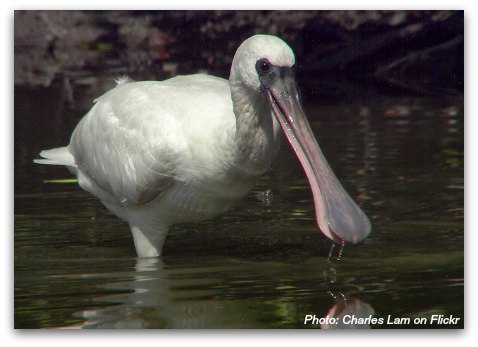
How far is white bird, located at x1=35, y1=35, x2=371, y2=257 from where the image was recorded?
6484 mm

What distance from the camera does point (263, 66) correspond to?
21.1 ft

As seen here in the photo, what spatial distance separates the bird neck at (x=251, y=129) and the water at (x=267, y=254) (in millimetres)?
650

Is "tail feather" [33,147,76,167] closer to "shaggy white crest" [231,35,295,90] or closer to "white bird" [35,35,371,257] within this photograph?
"white bird" [35,35,371,257]

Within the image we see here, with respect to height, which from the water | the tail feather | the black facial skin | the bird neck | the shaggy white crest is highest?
the shaggy white crest

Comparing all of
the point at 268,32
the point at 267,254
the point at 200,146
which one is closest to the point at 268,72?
the point at 200,146

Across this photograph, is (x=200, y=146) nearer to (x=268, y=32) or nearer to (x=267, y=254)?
(x=267, y=254)

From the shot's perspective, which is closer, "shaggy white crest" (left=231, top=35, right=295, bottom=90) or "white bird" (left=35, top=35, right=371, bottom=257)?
"shaggy white crest" (left=231, top=35, right=295, bottom=90)

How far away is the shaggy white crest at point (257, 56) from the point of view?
6355 millimetres

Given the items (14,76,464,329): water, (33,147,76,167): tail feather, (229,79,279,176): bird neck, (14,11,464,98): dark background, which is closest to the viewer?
(14,76,464,329): water

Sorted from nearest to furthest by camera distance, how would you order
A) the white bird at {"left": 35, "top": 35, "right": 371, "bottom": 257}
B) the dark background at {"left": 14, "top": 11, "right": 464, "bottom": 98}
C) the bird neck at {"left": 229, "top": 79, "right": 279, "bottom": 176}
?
the white bird at {"left": 35, "top": 35, "right": 371, "bottom": 257}
the bird neck at {"left": 229, "top": 79, "right": 279, "bottom": 176}
the dark background at {"left": 14, "top": 11, "right": 464, "bottom": 98}

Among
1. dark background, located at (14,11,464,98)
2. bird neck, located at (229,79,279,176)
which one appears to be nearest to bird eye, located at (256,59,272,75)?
bird neck, located at (229,79,279,176)

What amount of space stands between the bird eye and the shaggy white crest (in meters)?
0.02

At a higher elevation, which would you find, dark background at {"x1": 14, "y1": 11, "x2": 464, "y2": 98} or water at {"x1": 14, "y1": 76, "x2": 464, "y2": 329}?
dark background at {"x1": 14, "y1": 11, "x2": 464, "y2": 98}

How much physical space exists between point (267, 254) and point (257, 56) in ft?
4.82
